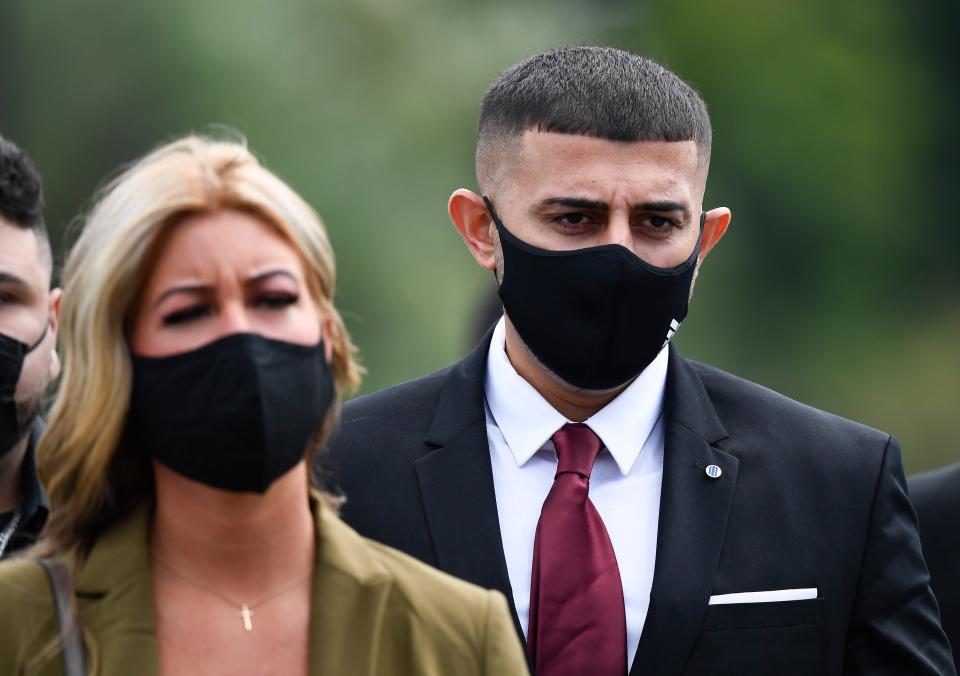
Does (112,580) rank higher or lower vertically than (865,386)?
higher

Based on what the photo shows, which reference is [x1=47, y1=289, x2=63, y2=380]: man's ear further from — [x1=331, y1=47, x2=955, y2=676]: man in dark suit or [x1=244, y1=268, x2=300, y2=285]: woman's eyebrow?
[x1=244, y1=268, x2=300, y2=285]: woman's eyebrow

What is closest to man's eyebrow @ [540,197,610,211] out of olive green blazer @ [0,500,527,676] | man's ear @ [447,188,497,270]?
man's ear @ [447,188,497,270]

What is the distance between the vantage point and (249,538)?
351cm

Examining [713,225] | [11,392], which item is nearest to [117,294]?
[11,392]

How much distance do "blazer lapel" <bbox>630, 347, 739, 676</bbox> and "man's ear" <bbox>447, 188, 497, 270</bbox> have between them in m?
0.55

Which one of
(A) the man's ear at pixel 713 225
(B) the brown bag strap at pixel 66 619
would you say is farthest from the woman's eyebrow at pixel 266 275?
(A) the man's ear at pixel 713 225

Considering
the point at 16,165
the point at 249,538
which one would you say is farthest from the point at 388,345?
the point at 249,538

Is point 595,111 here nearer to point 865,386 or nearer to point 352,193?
point 352,193

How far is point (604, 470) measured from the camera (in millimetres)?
4535

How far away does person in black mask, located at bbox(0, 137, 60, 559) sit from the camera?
4527 mm

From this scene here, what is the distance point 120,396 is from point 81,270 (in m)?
0.24

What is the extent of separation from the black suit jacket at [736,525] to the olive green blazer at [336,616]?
0.77 meters

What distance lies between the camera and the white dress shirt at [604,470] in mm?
4375

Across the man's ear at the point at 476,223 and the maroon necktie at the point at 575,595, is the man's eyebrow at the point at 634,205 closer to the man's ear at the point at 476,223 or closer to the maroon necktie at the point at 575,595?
the man's ear at the point at 476,223
